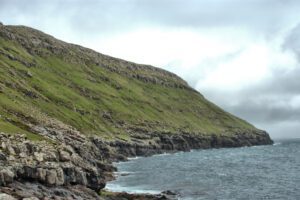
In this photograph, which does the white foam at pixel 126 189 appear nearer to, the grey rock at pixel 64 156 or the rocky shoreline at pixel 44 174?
the rocky shoreline at pixel 44 174

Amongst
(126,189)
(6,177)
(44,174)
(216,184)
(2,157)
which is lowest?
(126,189)

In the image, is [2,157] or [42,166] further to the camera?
[42,166]

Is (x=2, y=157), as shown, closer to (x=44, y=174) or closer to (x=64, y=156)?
(x=44, y=174)

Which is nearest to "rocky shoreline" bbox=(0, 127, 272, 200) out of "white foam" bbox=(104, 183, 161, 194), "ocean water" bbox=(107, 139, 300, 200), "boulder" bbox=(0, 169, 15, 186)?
"boulder" bbox=(0, 169, 15, 186)

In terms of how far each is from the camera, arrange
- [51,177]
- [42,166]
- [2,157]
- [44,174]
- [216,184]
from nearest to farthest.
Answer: [2,157] → [44,174] → [51,177] → [42,166] → [216,184]

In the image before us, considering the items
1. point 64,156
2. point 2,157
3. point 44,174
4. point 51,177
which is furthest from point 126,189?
point 2,157

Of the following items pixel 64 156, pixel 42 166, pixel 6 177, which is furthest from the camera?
pixel 64 156

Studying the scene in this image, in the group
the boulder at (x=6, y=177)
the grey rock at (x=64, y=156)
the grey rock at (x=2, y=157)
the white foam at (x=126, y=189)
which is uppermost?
the grey rock at (x=64, y=156)

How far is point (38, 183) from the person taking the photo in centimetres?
6084

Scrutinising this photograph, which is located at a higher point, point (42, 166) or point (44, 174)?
point (42, 166)

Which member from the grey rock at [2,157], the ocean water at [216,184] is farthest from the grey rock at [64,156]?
the ocean water at [216,184]

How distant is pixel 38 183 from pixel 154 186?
122ft

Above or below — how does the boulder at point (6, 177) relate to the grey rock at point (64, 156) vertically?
below

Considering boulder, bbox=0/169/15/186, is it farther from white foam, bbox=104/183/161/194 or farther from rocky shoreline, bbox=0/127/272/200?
white foam, bbox=104/183/161/194
